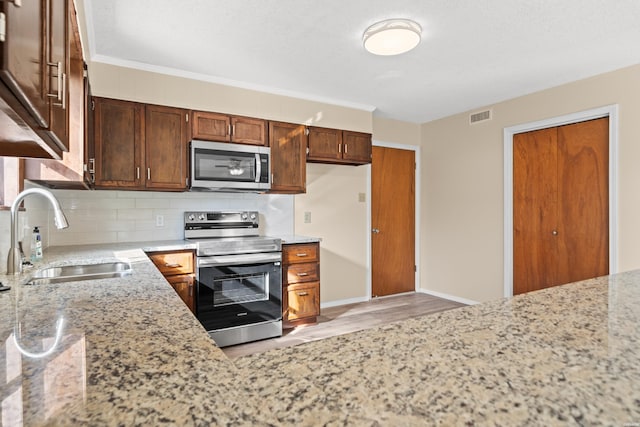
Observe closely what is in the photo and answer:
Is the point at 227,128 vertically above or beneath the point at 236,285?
above

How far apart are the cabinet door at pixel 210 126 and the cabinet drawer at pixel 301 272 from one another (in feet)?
4.46

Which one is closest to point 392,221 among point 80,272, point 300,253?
point 300,253

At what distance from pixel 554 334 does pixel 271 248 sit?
2649 millimetres

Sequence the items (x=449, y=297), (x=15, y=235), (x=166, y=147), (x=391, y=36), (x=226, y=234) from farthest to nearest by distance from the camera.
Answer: (x=449, y=297) < (x=226, y=234) < (x=166, y=147) < (x=391, y=36) < (x=15, y=235)

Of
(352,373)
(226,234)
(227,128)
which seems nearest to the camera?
(352,373)

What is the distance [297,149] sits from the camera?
3.65 meters

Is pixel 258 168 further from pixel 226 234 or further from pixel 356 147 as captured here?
pixel 356 147

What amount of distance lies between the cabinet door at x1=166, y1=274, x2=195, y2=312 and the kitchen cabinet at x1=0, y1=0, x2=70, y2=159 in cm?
174

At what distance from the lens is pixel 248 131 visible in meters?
3.41

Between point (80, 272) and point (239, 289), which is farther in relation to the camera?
point (239, 289)

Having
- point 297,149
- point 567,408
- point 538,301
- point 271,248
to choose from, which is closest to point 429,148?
point 297,149

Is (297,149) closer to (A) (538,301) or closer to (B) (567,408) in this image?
(A) (538,301)

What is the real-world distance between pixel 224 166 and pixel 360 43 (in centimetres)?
Result: 157

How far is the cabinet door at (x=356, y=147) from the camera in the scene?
13.1 feet
